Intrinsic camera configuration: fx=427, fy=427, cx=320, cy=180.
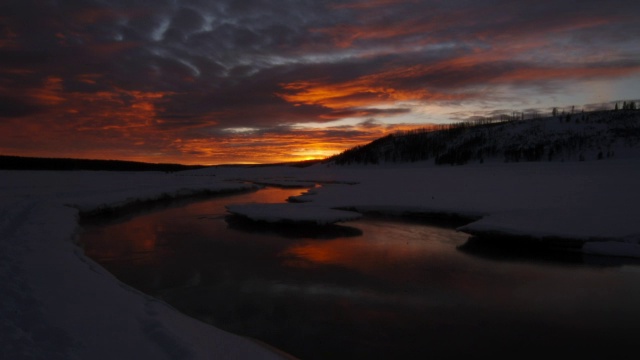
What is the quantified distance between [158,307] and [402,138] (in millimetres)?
63197

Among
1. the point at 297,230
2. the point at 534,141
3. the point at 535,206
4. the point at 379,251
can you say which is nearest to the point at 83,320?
the point at 379,251

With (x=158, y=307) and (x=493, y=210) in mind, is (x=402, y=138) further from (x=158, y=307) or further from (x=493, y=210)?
(x=158, y=307)

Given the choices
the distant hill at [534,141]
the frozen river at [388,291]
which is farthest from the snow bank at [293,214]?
the distant hill at [534,141]

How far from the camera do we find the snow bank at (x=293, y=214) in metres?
11.3

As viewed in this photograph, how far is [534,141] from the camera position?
139 ft

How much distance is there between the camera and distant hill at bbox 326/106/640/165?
118 ft

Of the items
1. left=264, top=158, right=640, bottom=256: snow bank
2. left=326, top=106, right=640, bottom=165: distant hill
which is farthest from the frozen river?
left=326, top=106, right=640, bottom=165: distant hill

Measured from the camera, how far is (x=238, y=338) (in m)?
4.10

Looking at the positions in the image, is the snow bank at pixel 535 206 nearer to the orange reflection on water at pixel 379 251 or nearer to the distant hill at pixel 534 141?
the orange reflection on water at pixel 379 251

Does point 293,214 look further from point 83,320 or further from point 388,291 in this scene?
point 83,320

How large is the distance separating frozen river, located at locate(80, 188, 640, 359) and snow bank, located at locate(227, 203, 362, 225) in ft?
3.06

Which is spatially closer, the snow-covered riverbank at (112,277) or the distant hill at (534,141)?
the snow-covered riverbank at (112,277)

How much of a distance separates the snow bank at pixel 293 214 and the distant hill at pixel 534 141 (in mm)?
29520

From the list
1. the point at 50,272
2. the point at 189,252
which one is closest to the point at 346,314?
the point at 50,272
